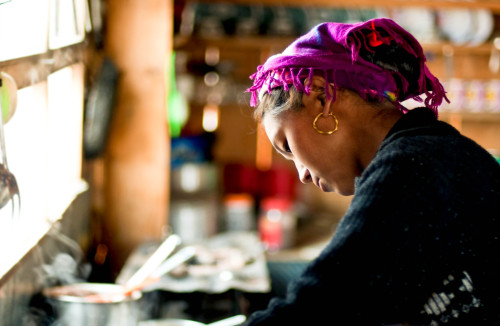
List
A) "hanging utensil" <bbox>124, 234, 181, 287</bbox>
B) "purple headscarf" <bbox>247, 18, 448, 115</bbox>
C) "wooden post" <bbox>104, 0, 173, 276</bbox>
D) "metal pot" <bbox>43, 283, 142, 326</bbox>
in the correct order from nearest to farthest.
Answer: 1. "purple headscarf" <bbox>247, 18, 448, 115</bbox>
2. "metal pot" <bbox>43, 283, 142, 326</bbox>
3. "hanging utensil" <bbox>124, 234, 181, 287</bbox>
4. "wooden post" <bbox>104, 0, 173, 276</bbox>

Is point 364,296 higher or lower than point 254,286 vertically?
higher

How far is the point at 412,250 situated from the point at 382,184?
109mm

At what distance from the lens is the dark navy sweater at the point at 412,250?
970 mm

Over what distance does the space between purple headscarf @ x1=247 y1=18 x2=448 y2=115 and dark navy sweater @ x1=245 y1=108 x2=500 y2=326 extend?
16 centimetres

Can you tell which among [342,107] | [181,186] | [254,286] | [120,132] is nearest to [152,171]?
[120,132]

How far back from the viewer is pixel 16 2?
66.2 inches

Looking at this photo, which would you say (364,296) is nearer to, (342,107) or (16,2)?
(342,107)

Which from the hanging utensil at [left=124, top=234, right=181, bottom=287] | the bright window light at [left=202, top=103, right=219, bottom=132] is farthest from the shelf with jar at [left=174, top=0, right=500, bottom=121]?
the hanging utensil at [left=124, top=234, right=181, bottom=287]

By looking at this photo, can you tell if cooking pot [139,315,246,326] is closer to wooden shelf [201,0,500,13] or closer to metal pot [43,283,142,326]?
metal pot [43,283,142,326]

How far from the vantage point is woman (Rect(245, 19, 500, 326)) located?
974 mm

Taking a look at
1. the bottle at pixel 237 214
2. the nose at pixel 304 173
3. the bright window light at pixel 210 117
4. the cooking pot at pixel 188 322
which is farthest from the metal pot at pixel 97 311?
the bright window light at pixel 210 117

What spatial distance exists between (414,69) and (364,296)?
1.67ft

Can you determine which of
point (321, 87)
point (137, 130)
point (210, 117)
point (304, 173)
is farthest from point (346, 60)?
point (210, 117)

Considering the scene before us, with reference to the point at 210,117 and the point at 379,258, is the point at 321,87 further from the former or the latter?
the point at 210,117
